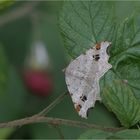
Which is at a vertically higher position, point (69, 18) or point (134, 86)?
point (69, 18)

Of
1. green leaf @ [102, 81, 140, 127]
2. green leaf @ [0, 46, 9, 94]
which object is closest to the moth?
green leaf @ [102, 81, 140, 127]

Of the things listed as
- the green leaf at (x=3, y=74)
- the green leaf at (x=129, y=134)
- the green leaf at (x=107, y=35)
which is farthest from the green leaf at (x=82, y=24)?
the green leaf at (x=3, y=74)

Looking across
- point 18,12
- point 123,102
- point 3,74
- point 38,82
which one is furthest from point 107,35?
point 18,12

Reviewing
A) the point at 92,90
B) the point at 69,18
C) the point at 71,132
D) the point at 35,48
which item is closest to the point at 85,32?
the point at 69,18

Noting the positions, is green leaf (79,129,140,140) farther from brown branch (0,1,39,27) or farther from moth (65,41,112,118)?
brown branch (0,1,39,27)

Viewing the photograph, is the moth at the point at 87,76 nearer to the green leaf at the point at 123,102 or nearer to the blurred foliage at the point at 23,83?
Answer: the green leaf at the point at 123,102

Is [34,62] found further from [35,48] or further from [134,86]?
[134,86]
